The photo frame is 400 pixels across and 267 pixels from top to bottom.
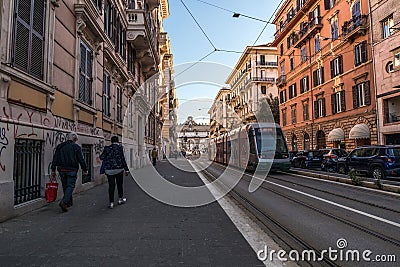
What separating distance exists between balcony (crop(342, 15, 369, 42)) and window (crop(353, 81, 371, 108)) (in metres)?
4.09

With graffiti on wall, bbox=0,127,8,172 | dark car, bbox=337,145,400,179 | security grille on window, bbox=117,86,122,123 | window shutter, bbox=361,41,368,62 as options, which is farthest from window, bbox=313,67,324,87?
graffiti on wall, bbox=0,127,8,172

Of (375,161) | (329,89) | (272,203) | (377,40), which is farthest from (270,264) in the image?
(329,89)

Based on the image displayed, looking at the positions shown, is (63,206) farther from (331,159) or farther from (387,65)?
(387,65)

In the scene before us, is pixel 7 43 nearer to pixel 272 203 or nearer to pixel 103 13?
pixel 272 203

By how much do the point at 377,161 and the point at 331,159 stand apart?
581 centimetres

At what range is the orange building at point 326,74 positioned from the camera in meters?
24.7

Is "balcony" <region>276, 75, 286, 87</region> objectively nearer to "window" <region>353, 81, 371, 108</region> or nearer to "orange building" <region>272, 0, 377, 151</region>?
"orange building" <region>272, 0, 377, 151</region>

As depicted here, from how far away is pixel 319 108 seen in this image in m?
32.4

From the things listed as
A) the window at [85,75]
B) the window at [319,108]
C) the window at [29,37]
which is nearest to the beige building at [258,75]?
the window at [319,108]

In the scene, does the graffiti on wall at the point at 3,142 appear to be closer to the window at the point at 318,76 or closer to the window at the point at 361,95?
the window at the point at 361,95

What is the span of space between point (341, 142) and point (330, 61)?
8.06 m

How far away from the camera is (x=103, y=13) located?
13.9 meters

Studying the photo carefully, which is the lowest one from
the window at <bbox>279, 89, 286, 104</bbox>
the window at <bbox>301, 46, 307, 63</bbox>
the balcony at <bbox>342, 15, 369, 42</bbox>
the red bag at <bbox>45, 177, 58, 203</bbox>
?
the red bag at <bbox>45, 177, 58, 203</bbox>

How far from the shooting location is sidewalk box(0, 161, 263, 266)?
3.88 metres
